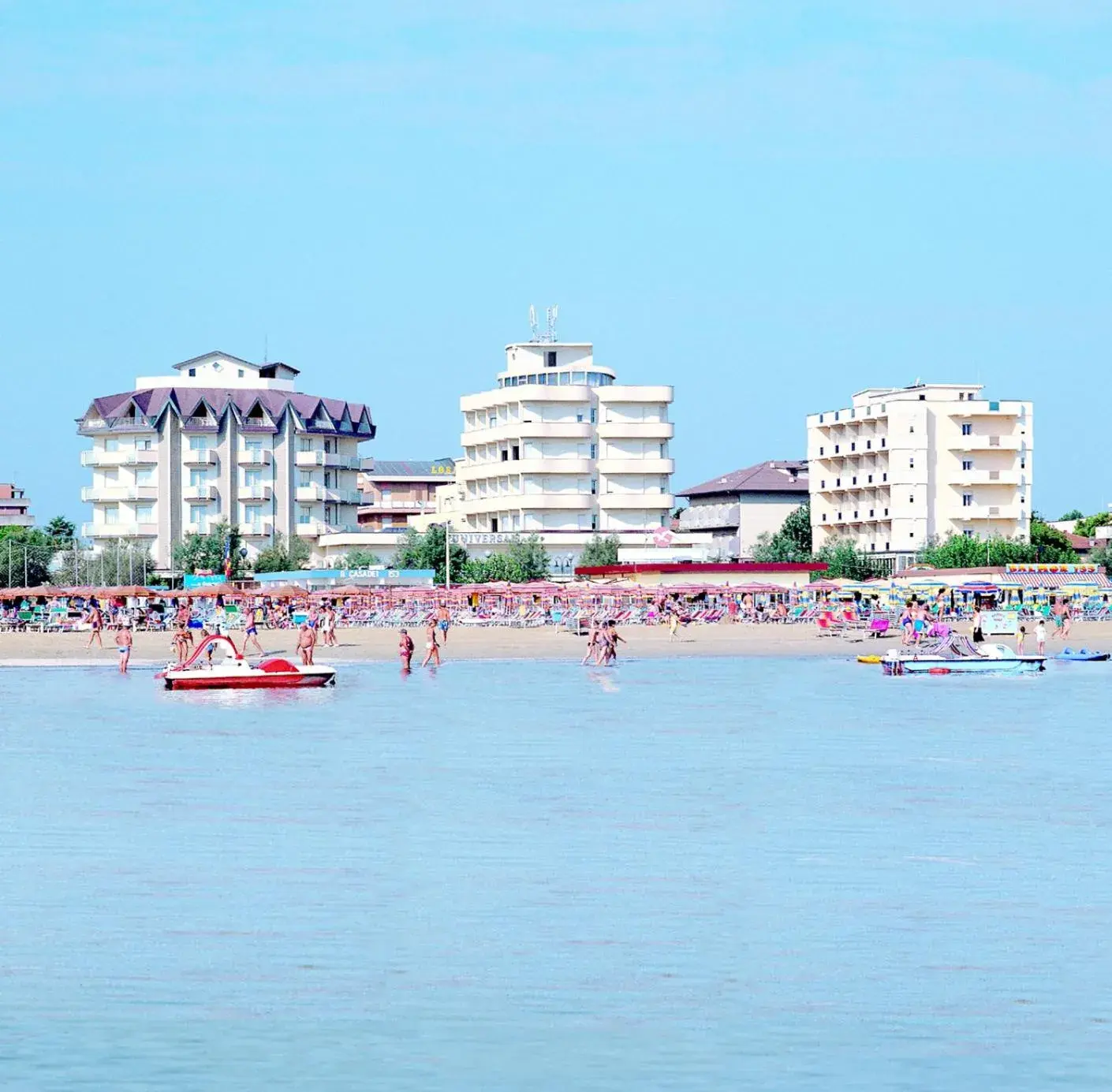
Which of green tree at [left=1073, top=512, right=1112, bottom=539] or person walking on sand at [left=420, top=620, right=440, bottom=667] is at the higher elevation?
green tree at [left=1073, top=512, right=1112, bottom=539]

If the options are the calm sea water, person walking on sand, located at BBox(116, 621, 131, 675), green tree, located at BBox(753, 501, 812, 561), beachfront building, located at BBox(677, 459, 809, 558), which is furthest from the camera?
beachfront building, located at BBox(677, 459, 809, 558)

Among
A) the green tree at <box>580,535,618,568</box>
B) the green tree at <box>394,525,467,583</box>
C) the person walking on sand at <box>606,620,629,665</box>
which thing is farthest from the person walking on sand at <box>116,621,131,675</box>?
the green tree at <box>580,535,618,568</box>

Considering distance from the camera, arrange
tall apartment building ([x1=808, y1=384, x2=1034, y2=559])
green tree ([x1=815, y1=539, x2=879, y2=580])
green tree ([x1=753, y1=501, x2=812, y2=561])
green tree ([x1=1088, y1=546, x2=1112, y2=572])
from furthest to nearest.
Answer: green tree ([x1=753, y1=501, x2=812, y2=561]) < tall apartment building ([x1=808, y1=384, x2=1034, y2=559]) < green tree ([x1=1088, y1=546, x2=1112, y2=572]) < green tree ([x1=815, y1=539, x2=879, y2=580])

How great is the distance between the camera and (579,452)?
353 ft

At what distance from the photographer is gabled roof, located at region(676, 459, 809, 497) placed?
121312mm

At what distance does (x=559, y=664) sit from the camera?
57.3 metres

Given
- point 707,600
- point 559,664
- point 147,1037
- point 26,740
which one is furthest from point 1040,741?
point 707,600

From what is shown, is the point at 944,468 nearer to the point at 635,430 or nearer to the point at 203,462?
the point at 635,430

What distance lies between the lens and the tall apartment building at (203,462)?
107750 mm

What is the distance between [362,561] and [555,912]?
85.7 metres

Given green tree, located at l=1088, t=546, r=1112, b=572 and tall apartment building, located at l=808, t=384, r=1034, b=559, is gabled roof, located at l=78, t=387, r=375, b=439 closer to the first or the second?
tall apartment building, located at l=808, t=384, r=1034, b=559

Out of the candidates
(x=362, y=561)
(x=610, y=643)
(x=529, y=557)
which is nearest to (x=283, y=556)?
(x=362, y=561)

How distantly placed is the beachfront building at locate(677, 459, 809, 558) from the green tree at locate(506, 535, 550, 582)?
18590mm

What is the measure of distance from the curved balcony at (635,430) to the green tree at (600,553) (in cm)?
700
